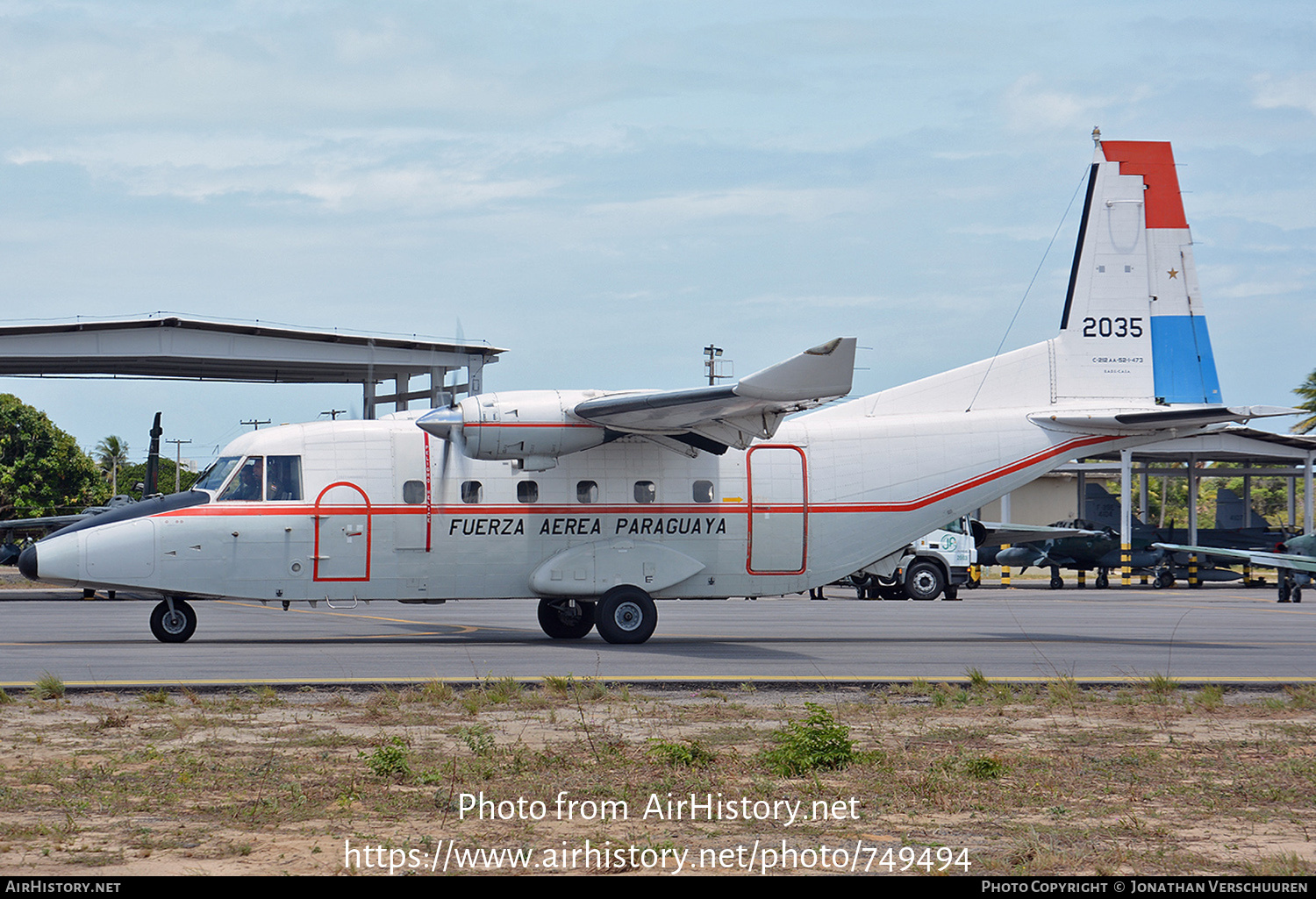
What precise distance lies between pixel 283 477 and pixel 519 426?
376 centimetres

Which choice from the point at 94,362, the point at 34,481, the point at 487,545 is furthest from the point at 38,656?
Answer: the point at 34,481

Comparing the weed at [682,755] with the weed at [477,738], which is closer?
the weed at [682,755]

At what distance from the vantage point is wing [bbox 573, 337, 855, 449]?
14430 millimetres

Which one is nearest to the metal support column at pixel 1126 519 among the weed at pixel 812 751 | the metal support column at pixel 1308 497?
the metal support column at pixel 1308 497

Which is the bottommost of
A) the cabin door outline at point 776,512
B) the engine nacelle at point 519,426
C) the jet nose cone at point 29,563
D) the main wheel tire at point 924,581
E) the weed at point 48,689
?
the main wheel tire at point 924,581

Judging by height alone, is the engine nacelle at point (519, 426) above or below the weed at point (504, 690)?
above

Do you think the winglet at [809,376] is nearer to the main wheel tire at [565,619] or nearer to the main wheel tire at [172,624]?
the main wheel tire at [565,619]

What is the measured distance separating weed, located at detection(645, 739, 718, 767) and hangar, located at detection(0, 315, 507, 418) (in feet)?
95.2

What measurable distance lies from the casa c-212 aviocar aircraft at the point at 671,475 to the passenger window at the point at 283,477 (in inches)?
1.5

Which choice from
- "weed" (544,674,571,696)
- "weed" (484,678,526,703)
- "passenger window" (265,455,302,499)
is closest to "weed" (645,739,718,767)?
"weed" (484,678,526,703)

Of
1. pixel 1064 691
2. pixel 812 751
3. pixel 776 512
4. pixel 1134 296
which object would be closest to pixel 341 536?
pixel 776 512

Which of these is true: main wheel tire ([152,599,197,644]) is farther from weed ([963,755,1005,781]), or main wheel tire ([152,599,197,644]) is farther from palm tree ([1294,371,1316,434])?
palm tree ([1294,371,1316,434])

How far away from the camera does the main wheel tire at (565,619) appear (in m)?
19.2

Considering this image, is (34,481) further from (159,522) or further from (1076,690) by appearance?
(1076,690)
